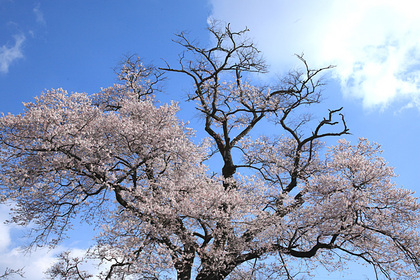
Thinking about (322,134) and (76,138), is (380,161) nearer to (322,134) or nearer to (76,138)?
(322,134)

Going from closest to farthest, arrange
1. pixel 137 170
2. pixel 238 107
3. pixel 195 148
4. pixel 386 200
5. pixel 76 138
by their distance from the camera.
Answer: pixel 76 138
pixel 386 200
pixel 137 170
pixel 195 148
pixel 238 107

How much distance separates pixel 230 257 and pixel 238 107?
6.86m

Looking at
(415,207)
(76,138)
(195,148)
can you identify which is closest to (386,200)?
(415,207)

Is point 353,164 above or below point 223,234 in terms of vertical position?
above

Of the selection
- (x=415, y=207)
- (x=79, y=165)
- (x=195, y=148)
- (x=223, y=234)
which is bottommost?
(x=223, y=234)

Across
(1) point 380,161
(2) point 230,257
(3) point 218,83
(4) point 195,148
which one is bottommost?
(2) point 230,257

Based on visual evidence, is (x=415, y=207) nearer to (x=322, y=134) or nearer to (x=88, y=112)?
(x=322, y=134)

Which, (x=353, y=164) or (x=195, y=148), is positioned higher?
(x=195, y=148)

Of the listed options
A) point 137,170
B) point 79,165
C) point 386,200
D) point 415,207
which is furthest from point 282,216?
point 79,165

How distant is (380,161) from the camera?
11859 millimetres

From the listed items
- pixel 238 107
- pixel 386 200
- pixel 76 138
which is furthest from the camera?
pixel 238 107

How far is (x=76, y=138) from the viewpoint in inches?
413

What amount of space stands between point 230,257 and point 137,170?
14.6ft

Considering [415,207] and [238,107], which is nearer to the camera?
[415,207]
